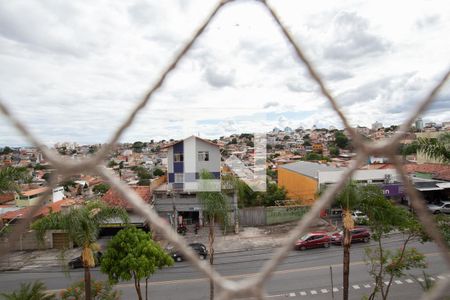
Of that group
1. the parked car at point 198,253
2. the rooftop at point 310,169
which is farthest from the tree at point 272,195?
the parked car at point 198,253

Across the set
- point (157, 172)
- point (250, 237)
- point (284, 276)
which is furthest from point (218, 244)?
point (157, 172)

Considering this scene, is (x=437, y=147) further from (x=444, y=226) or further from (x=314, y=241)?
(x=314, y=241)

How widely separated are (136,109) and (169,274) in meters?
8.23

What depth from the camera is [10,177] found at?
3.74m

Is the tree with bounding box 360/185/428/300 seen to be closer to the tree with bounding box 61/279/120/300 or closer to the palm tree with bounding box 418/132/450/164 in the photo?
the palm tree with bounding box 418/132/450/164

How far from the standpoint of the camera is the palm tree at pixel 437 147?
400 cm

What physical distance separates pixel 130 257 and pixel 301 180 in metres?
9.68

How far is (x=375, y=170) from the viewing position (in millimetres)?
12883

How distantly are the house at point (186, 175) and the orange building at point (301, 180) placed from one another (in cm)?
287

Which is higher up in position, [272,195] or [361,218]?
[361,218]

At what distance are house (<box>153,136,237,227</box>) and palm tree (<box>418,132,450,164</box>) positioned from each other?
27.6 feet

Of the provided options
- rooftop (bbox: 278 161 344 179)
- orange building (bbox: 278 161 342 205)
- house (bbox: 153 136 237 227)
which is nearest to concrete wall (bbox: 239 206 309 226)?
house (bbox: 153 136 237 227)

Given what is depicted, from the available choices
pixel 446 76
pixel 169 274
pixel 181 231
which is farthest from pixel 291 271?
pixel 446 76

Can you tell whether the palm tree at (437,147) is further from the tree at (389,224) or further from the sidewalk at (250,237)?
the sidewalk at (250,237)
